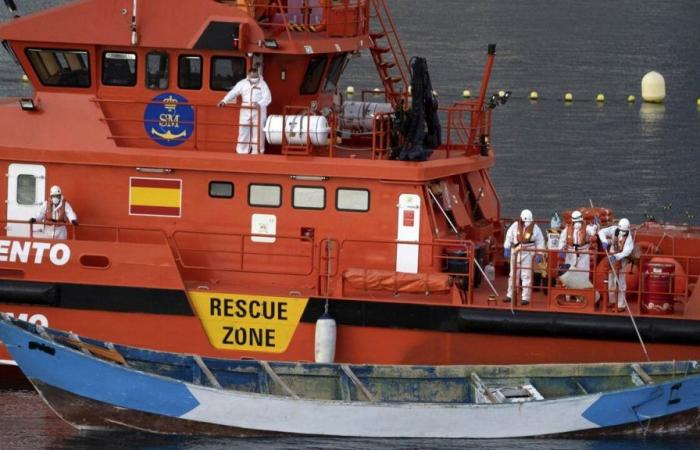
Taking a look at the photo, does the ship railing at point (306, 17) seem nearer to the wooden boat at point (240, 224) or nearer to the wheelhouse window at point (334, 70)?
the wooden boat at point (240, 224)

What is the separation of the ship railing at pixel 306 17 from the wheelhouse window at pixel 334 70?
36 centimetres

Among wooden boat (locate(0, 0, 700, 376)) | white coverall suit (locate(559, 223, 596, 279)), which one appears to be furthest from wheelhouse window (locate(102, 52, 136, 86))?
white coverall suit (locate(559, 223, 596, 279))

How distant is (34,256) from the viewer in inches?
826

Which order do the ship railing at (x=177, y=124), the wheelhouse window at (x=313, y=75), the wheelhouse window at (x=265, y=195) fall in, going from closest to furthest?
the wheelhouse window at (x=265, y=195)
the ship railing at (x=177, y=124)
the wheelhouse window at (x=313, y=75)

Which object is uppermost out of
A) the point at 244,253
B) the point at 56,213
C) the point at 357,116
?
the point at 357,116

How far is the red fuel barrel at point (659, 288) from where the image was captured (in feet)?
67.7

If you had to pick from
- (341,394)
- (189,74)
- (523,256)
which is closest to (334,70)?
(189,74)

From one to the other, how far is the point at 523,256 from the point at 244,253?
351 cm

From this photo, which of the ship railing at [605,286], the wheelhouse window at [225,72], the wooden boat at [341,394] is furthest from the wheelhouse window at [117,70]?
the ship railing at [605,286]

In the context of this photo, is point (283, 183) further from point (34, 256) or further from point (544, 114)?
point (544, 114)

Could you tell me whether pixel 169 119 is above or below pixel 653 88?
below

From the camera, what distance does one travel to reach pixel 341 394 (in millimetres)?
20422

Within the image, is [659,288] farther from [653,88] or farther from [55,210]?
[653,88]

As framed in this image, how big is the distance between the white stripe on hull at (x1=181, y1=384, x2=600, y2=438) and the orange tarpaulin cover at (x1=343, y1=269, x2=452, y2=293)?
161 cm
